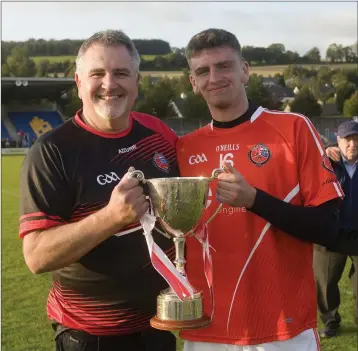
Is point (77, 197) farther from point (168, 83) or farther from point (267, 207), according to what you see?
point (168, 83)

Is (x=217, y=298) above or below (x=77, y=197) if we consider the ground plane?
below

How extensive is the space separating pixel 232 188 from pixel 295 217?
0.31 m

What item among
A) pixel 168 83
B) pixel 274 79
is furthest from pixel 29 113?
pixel 274 79

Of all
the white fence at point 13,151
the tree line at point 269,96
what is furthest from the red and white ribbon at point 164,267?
the tree line at point 269,96

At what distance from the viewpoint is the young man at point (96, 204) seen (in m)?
2.26

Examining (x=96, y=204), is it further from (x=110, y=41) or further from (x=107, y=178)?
(x=110, y=41)

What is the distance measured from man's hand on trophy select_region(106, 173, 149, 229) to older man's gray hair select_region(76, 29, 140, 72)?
66 centimetres

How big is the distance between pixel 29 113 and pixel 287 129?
159ft

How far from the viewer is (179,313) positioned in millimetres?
2129

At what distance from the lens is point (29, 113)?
4872 cm

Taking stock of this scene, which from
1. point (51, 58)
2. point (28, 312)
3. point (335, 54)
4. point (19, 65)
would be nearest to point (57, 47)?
point (51, 58)

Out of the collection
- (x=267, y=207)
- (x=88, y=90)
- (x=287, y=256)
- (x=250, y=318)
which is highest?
(x=88, y=90)

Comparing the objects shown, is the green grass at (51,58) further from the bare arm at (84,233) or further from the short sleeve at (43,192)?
the bare arm at (84,233)

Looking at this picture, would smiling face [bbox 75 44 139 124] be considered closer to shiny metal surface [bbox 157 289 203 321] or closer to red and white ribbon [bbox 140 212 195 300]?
red and white ribbon [bbox 140 212 195 300]
